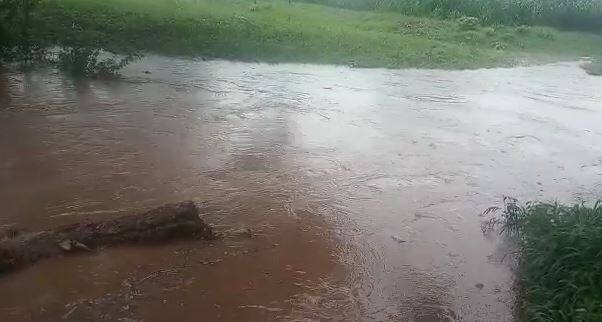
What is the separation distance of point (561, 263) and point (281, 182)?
302cm

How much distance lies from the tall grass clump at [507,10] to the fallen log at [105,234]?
573 inches

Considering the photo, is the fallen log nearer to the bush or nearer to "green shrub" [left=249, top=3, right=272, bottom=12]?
"green shrub" [left=249, top=3, right=272, bottom=12]

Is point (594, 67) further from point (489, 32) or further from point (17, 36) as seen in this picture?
point (17, 36)

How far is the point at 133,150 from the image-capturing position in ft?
24.1

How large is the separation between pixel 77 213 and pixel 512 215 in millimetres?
4018

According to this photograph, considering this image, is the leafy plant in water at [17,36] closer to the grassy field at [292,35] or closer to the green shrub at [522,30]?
the grassy field at [292,35]

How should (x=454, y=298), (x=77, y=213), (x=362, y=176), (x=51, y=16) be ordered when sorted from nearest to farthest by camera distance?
1. (x=454, y=298)
2. (x=77, y=213)
3. (x=362, y=176)
4. (x=51, y=16)

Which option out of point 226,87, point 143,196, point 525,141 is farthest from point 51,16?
point 525,141

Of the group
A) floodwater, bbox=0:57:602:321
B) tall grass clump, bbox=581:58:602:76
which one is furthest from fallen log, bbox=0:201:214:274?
tall grass clump, bbox=581:58:602:76

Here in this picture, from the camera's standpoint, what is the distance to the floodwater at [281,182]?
4.75 m

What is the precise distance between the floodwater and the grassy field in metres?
1.16

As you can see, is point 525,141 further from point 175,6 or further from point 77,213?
point 175,6

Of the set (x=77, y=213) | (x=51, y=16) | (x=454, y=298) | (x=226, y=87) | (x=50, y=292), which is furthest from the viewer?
Result: (x=51, y=16)

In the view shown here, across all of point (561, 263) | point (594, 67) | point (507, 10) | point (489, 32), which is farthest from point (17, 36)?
point (507, 10)
